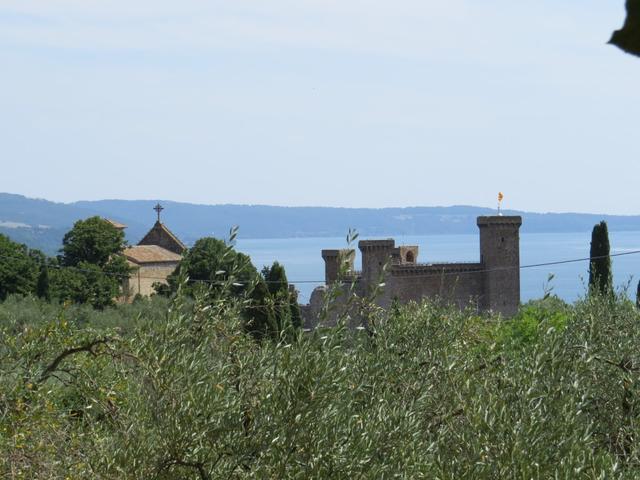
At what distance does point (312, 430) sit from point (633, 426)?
8.34ft

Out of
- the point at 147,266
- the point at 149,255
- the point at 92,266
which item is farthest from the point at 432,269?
the point at 149,255

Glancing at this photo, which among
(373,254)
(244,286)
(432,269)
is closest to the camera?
(244,286)

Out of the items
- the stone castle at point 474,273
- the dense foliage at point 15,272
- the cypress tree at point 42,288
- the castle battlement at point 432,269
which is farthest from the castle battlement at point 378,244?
the dense foliage at point 15,272

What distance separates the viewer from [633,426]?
697 centimetres

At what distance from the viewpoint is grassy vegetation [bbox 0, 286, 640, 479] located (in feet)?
17.9

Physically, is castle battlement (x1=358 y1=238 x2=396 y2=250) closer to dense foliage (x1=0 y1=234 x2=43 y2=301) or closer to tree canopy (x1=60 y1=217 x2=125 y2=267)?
dense foliage (x1=0 y1=234 x2=43 y2=301)

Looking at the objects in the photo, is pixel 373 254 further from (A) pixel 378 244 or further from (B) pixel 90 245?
(B) pixel 90 245

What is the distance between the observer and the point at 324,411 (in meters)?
5.47

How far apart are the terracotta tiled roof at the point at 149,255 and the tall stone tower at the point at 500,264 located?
20.9m

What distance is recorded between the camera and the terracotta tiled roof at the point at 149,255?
2277 inches

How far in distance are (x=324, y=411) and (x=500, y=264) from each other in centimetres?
3682

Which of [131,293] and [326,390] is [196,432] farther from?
[131,293]

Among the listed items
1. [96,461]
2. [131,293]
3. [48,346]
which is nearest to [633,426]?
[96,461]

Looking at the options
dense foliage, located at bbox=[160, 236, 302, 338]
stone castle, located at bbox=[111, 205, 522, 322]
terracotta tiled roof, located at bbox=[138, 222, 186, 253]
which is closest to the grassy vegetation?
dense foliage, located at bbox=[160, 236, 302, 338]
